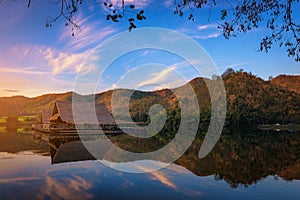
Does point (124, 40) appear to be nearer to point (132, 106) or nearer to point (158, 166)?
point (158, 166)

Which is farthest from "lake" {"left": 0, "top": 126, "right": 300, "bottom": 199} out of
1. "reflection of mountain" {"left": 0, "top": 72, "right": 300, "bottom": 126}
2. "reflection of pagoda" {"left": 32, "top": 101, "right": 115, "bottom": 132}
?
"reflection of mountain" {"left": 0, "top": 72, "right": 300, "bottom": 126}

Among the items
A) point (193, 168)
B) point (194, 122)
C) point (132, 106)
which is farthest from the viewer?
point (132, 106)

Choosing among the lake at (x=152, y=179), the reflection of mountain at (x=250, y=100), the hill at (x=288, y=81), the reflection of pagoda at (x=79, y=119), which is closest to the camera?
the lake at (x=152, y=179)

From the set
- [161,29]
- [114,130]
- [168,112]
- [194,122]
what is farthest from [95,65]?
[194,122]

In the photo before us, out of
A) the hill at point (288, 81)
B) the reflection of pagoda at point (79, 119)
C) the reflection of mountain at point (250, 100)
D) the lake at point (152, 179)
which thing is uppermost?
the hill at point (288, 81)

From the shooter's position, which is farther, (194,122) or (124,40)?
(194,122)

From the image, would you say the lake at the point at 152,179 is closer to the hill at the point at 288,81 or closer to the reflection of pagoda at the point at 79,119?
the reflection of pagoda at the point at 79,119

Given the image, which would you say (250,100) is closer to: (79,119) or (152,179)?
(79,119)

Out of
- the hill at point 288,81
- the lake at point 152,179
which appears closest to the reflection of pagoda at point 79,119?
the lake at point 152,179

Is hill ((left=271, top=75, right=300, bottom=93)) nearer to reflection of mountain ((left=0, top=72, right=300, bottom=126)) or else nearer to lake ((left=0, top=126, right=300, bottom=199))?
reflection of mountain ((left=0, top=72, right=300, bottom=126))

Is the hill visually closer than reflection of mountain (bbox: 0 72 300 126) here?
No

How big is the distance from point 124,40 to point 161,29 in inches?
56.5

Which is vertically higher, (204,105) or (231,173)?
(204,105)

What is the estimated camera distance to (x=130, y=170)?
8.09 metres
